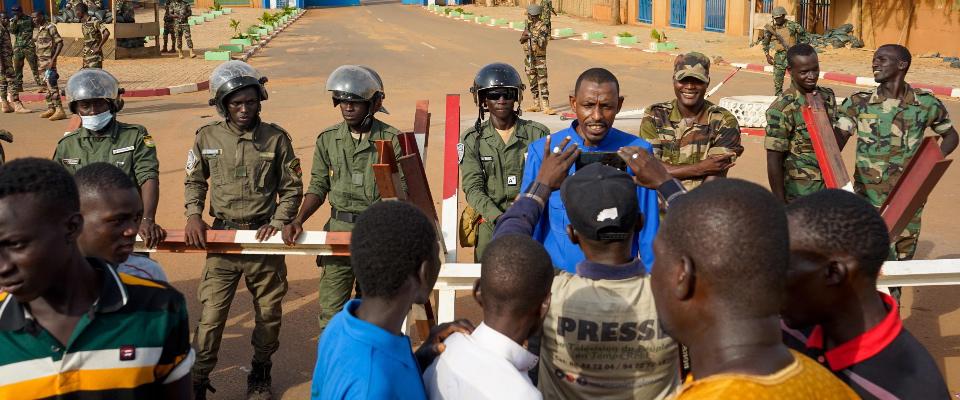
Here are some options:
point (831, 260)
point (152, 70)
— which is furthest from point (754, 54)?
point (831, 260)

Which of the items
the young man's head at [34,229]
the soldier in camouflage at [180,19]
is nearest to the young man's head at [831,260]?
the young man's head at [34,229]

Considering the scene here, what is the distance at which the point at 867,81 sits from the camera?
18781 mm

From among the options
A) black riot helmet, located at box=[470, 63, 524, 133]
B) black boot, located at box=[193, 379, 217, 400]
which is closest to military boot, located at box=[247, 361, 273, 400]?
black boot, located at box=[193, 379, 217, 400]

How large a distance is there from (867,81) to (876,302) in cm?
1819

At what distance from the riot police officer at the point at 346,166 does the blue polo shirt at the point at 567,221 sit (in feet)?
3.98

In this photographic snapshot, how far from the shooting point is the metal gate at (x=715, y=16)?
32.9 metres

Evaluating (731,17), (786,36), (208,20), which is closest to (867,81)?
(786,36)

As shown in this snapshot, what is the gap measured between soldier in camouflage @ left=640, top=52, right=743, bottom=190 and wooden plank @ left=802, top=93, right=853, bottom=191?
1.43 feet

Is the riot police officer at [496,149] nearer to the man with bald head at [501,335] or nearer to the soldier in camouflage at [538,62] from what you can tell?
the man with bald head at [501,335]

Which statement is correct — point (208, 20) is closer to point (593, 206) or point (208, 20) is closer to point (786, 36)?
point (786, 36)

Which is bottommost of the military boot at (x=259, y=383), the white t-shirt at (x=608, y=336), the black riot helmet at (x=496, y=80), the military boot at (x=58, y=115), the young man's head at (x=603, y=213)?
the military boot at (x=259, y=383)

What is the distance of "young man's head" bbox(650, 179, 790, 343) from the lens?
1.88 meters

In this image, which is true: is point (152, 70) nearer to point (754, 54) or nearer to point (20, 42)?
point (20, 42)

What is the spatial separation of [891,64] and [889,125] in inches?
17.1
